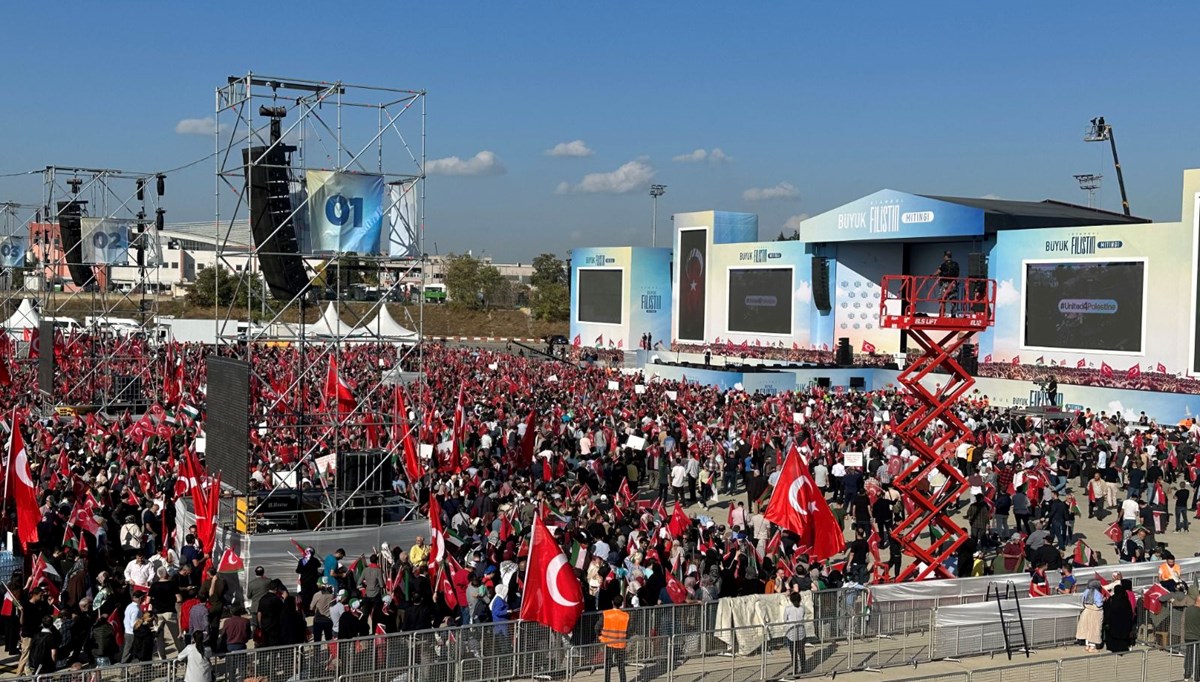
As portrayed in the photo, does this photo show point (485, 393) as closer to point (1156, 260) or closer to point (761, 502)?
point (761, 502)

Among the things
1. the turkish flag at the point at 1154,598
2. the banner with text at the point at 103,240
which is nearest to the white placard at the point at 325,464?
the turkish flag at the point at 1154,598

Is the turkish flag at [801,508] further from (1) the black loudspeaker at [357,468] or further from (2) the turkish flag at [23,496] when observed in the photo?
(2) the turkish flag at [23,496]

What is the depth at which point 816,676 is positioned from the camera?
13.1 m

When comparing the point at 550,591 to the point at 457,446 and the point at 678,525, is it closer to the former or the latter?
the point at 678,525

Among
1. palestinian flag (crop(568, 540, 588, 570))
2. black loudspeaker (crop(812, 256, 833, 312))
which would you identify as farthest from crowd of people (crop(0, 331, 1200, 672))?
black loudspeaker (crop(812, 256, 833, 312))

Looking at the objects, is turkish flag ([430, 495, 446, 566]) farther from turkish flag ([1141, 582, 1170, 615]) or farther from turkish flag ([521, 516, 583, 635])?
turkish flag ([1141, 582, 1170, 615])

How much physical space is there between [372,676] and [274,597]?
5.65 ft

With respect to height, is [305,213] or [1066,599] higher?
[305,213]

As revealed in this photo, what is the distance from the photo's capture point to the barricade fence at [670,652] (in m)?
10.7

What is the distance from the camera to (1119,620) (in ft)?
44.9

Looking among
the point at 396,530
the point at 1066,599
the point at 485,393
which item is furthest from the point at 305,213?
the point at 485,393

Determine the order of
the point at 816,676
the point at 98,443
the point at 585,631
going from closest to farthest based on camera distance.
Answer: the point at 585,631
the point at 816,676
the point at 98,443

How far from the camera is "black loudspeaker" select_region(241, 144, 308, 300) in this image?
1809 cm

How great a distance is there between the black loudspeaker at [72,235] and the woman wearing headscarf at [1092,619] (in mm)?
30893
